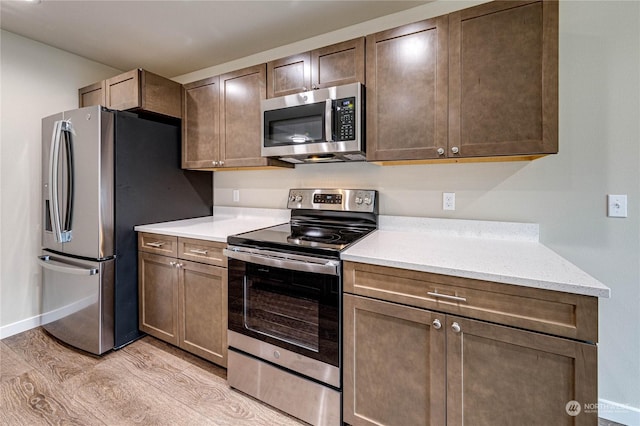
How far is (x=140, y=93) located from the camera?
227 centimetres

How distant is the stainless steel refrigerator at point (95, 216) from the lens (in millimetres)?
2066

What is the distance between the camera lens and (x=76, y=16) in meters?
2.08

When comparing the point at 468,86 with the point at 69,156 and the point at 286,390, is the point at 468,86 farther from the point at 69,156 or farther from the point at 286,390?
the point at 69,156

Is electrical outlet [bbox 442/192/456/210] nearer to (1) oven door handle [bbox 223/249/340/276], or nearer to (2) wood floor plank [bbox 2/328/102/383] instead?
(1) oven door handle [bbox 223/249/340/276]

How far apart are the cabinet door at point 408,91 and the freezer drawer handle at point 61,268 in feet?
6.87

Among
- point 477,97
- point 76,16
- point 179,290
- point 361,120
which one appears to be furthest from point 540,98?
point 76,16

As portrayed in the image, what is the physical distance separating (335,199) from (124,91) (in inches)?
75.1

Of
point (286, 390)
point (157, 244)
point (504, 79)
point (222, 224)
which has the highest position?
point (504, 79)

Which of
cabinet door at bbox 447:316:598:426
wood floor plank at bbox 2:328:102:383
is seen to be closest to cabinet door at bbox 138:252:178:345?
wood floor plank at bbox 2:328:102:383

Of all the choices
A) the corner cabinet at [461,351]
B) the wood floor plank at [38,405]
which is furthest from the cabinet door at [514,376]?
the wood floor plank at [38,405]

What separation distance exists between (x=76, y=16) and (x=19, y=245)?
188 centimetres

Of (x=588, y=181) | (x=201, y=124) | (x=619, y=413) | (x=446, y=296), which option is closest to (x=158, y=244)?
(x=201, y=124)

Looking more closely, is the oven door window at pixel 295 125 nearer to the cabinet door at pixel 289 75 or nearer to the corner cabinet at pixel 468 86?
the cabinet door at pixel 289 75

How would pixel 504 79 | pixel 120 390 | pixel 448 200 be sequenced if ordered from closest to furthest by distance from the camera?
pixel 504 79 < pixel 120 390 < pixel 448 200
